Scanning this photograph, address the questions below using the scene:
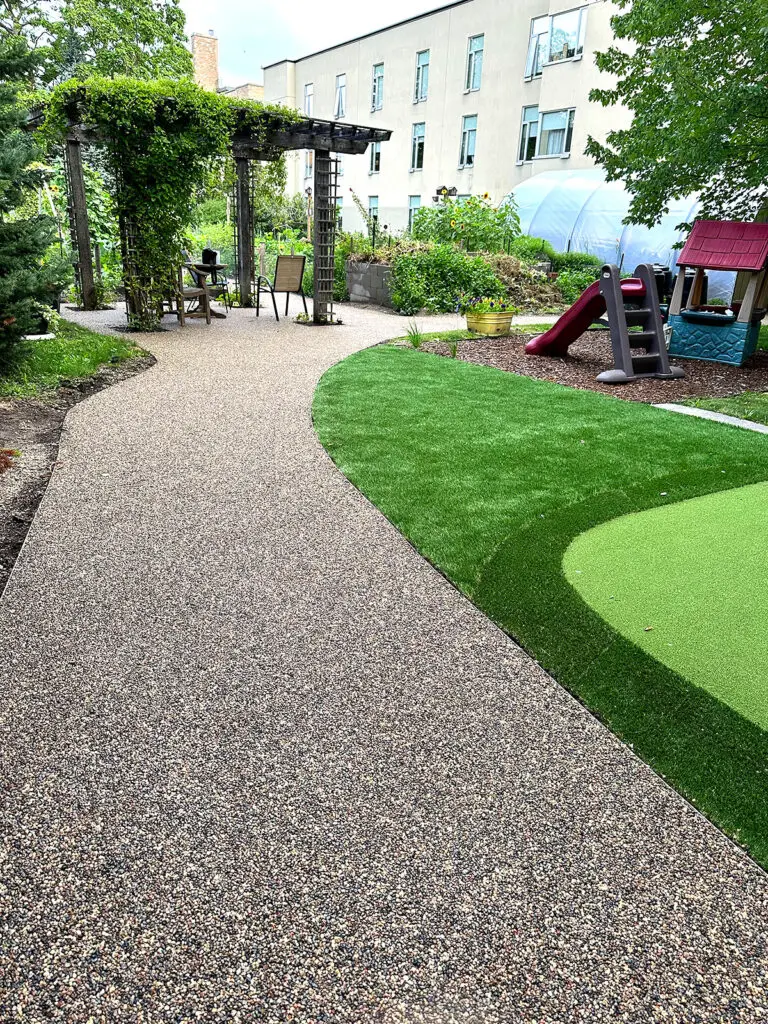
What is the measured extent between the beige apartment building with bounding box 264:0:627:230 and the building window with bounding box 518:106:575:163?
3 cm

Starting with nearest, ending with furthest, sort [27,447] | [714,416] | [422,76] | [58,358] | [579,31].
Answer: [27,447] < [714,416] < [58,358] < [579,31] < [422,76]

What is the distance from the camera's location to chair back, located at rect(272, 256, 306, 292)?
11.6m

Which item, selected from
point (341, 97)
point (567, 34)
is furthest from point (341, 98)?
point (567, 34)

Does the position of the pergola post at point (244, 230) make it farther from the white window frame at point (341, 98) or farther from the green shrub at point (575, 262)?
the white window frame at point (341, 98)

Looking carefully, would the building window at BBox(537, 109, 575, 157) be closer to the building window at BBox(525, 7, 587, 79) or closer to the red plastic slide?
the building window at BBox(525, 7, 587, 79)

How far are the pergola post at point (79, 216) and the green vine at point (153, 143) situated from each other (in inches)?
19.0

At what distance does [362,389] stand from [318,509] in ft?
10.5

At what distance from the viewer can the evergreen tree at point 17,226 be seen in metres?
5.05

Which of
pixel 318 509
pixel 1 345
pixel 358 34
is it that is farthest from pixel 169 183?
pixel 358 34

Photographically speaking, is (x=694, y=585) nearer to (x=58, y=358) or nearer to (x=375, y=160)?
(x=58, y=358)

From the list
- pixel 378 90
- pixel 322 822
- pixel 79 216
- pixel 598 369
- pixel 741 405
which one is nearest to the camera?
pixel 322 822

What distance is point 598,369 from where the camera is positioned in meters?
8.30

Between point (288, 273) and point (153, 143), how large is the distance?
3191 mm

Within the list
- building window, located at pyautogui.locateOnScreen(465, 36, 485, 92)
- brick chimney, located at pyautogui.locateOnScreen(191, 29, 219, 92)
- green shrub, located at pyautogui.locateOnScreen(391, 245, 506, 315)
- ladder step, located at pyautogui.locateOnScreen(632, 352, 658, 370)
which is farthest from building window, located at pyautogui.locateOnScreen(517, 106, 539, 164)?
brick chimney, located at pyautogui.locateOnScreen(191, 29, 219, 92)
